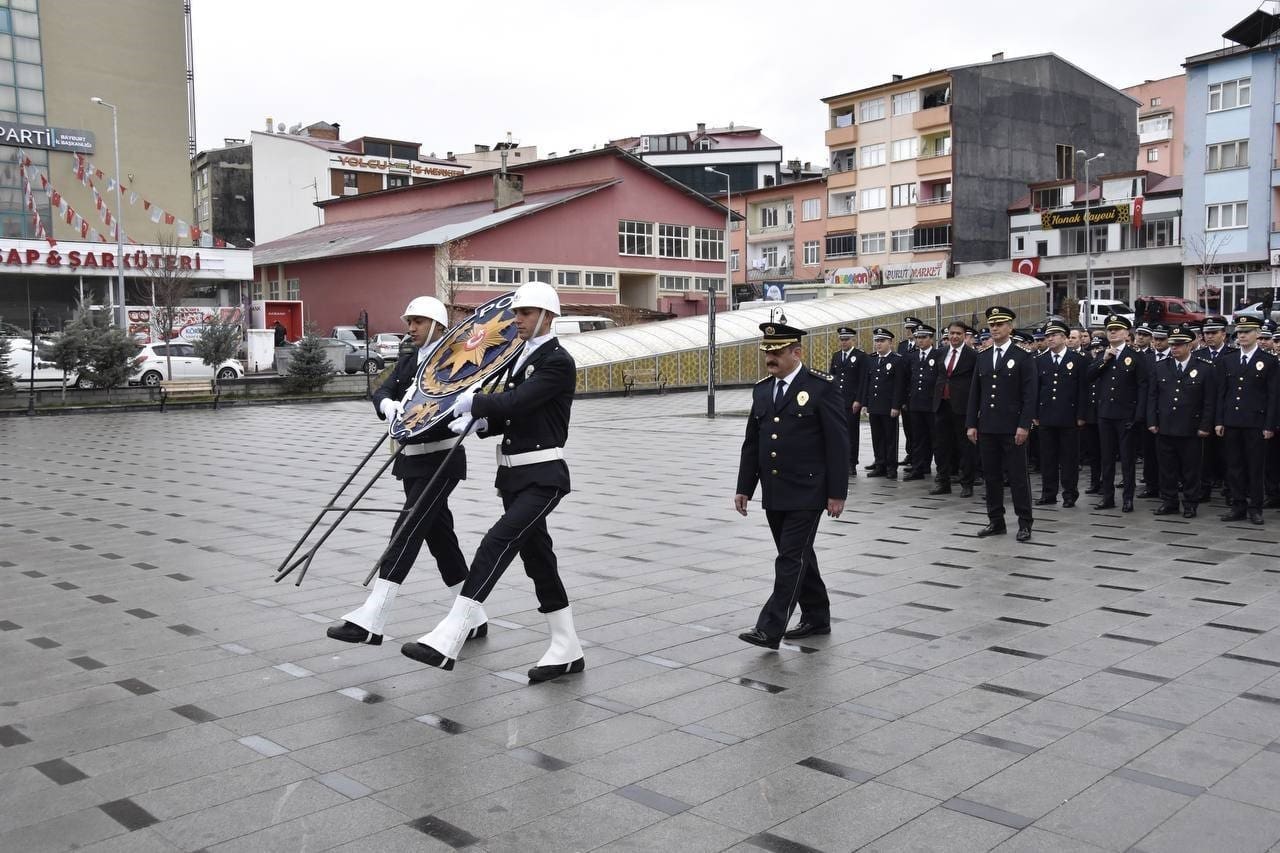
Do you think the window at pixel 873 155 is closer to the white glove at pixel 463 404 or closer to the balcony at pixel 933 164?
the balcony at pixel 933 164

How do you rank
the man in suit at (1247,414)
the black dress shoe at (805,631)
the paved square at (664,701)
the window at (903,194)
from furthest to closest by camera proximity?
the window at (903,194) → the man in suit at (1247,414) → the black dress shoe at (805,631) → the paved square at (664,701)

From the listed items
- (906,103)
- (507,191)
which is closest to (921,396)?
(507,191)

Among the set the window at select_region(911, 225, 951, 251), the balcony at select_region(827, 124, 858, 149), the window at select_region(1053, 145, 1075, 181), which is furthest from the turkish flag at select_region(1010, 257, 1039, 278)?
the balcony at select_region(827, 124, 858, 149)

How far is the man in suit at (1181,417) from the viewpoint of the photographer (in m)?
11.4

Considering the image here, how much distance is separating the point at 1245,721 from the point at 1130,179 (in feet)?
179

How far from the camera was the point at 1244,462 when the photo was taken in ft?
37.0

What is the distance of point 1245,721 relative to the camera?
514cm

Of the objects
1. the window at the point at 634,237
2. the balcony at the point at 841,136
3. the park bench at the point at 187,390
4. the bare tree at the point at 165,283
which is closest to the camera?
the park bench at the point at 187,390

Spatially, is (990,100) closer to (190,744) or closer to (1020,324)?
(1020,324)

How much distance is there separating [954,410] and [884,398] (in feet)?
4.71

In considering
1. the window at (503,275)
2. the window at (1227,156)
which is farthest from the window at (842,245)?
the window at (503,275)

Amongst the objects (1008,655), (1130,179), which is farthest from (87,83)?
(1008,655)

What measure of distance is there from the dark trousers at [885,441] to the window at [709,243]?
136ft

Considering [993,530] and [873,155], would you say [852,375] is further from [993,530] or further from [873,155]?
[873,155]
